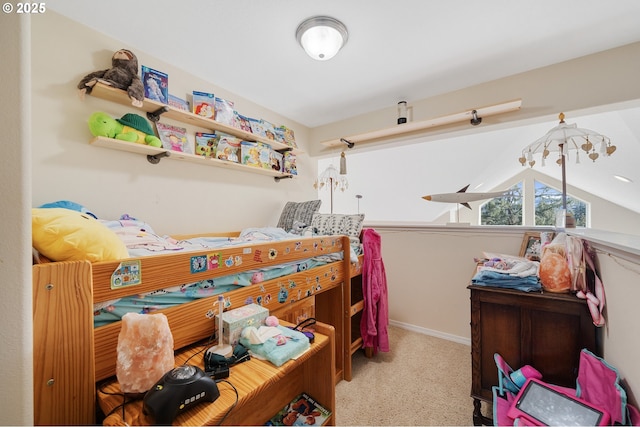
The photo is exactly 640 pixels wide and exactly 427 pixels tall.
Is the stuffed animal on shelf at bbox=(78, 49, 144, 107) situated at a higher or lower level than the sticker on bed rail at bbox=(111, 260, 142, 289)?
higher

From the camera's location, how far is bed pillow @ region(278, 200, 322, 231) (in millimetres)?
2394

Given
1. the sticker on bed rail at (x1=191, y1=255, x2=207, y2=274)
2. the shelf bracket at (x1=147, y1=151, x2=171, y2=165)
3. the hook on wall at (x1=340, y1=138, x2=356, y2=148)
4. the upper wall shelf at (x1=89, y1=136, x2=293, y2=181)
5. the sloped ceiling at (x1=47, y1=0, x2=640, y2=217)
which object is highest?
the sloped ceiling at (x1=47, y1=0, x2=640, y2=217)

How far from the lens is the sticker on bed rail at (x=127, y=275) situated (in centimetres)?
72

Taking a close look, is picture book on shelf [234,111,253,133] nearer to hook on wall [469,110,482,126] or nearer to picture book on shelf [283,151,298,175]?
picture book on shelf [283,151,298,175]

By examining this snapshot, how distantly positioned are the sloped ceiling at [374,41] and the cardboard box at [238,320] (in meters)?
1.57

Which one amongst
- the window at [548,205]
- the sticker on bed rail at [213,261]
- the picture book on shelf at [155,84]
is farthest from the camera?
the window at [548,205]

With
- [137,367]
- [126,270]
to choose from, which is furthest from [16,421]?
[126,270]

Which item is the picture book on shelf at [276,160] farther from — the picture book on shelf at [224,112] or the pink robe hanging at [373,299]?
the pink robe hanging at [373,299]

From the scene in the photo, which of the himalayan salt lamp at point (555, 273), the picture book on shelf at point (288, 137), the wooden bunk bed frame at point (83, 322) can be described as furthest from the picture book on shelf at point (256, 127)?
the himalayan salt lamp at point (555, 273)

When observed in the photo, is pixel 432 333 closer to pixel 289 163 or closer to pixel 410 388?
pixel 410 388

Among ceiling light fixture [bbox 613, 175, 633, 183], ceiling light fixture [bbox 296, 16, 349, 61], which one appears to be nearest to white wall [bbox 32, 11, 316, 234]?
ceiling light fixture [bbox 296, 16, 349, 61]

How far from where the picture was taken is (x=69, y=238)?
682mm

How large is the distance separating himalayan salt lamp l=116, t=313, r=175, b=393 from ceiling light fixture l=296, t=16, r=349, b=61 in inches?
64.9

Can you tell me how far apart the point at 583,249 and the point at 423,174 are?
2.23 meters
